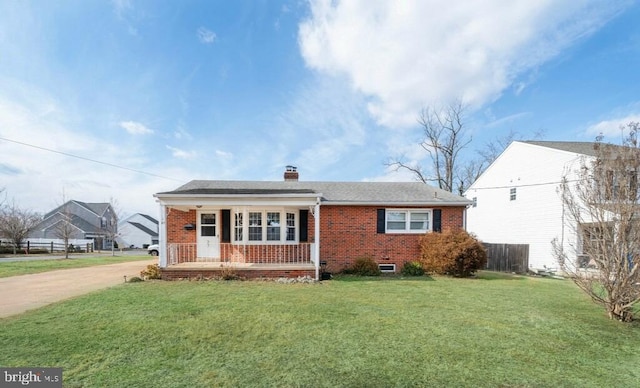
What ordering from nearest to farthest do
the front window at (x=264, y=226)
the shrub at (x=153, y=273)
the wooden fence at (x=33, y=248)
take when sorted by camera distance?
the shrub at (x=153, y=273) < the front window at (x=264, y=226) < the wooden fence at (x=33, y=248)

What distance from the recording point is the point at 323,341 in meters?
4.97

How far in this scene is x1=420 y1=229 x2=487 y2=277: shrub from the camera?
12.0m

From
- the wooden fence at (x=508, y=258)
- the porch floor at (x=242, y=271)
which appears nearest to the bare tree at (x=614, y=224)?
the porch floor at (x=242, y=271)

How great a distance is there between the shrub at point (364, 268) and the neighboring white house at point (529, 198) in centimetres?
927

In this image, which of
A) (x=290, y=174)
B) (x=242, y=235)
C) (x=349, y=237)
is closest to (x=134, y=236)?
(x=290, y=174)

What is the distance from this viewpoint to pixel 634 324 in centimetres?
630

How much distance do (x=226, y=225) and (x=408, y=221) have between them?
773 centimetres

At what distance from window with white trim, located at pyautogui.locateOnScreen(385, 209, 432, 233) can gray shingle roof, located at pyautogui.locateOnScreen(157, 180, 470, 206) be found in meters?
0.55

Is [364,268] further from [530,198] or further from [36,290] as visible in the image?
[530,198]

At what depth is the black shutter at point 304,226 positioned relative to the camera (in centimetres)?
1328

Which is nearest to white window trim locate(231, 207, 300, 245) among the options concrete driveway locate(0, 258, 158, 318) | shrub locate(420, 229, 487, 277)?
concrete driveway locate(0, 258, 158, 318)

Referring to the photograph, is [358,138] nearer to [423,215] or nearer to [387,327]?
[423,215]

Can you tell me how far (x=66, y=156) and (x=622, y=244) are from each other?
84.0ft

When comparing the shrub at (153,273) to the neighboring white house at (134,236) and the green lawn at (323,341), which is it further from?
the neighboring white house at (134,236)
